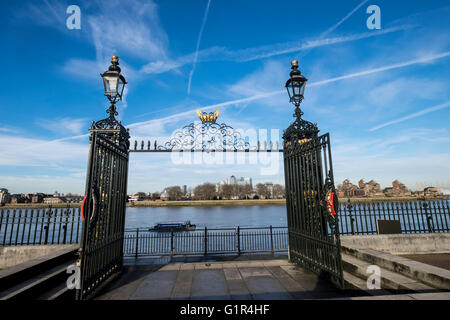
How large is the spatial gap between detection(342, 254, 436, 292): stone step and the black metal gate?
6538 mm

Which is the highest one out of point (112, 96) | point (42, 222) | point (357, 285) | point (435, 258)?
point (112, 96)

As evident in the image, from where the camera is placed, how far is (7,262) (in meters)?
8.11

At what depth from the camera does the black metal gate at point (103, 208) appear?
15.5ft

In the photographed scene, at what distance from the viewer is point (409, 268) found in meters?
5.31

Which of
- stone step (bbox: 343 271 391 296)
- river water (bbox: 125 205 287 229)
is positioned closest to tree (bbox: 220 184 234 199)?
river water (bbox: 125 205 287 229)

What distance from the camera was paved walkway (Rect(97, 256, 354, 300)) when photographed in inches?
203

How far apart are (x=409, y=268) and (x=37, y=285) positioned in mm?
8692

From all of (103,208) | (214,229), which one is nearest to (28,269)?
(103,208)

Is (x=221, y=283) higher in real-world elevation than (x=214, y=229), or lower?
lower

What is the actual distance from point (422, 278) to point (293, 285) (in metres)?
2.86

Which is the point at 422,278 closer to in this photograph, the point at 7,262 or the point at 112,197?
the point at 112,197

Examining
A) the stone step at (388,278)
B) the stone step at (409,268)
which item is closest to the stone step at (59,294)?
the stone step at (388,278)

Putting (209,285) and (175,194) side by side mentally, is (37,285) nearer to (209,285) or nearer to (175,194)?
(209,285)
